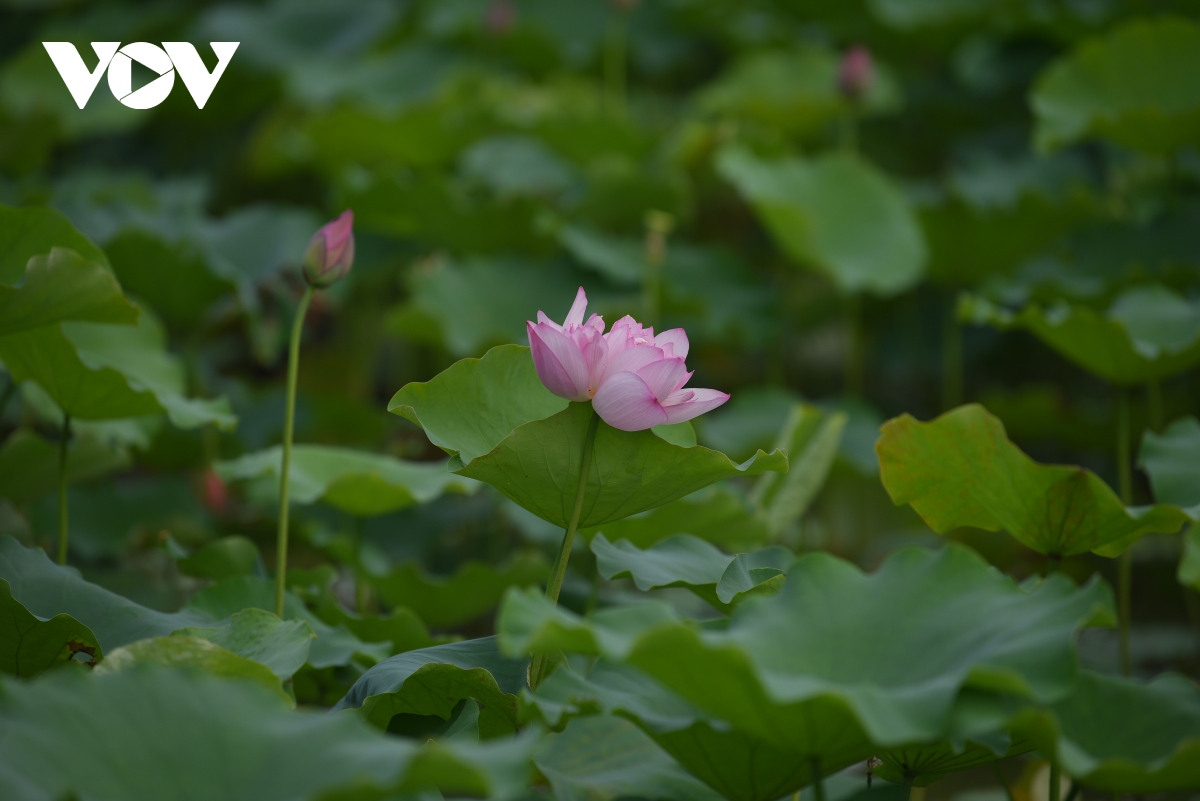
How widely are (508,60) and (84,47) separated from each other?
45.2 inches

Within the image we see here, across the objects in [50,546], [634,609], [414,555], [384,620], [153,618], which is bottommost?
[414,555]

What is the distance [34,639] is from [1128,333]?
3.85ft

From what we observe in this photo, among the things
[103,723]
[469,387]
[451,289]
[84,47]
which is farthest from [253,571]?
[84,47]

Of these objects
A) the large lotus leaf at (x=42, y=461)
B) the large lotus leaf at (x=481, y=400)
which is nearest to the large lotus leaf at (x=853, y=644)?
the large lotus leaf at (x=481, y=400)

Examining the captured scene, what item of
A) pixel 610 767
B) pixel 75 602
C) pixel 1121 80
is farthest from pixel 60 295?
pixel 1121 80

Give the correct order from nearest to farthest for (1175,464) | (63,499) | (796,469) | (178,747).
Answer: (178,747), (1175,464), (63,499), (796,469)

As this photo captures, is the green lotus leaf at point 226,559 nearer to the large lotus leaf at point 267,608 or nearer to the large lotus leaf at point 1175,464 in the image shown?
the large lotus leaf at point 267,608

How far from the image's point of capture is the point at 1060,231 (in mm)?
2139

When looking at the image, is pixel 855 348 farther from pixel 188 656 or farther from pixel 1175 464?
pixel 188 656

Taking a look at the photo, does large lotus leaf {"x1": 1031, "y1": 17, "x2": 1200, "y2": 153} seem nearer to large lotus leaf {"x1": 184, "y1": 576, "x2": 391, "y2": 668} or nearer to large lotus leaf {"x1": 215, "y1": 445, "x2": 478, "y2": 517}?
large lotus leaf {"x1": 215, "y1": 445, "x2": 478, "y2": 517}

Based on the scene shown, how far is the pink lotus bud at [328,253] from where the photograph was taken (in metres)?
0.97

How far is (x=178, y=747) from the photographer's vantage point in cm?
58

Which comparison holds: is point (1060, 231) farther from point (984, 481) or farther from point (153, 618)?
point (153, 618)

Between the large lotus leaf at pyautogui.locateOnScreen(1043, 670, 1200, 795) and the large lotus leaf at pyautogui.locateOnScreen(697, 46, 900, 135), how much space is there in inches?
72.8
